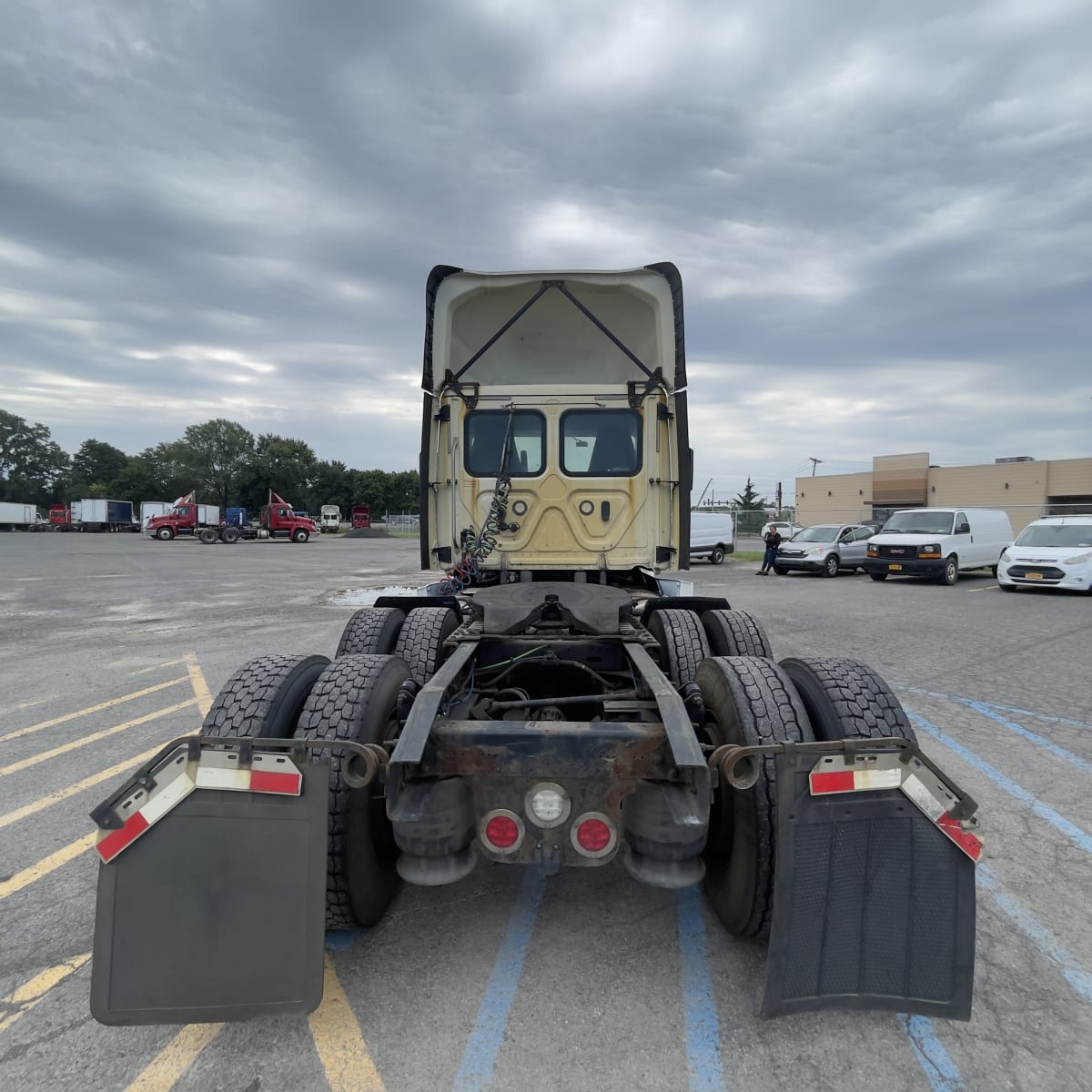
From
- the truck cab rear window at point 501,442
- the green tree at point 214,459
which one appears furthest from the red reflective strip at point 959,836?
the green tree at point 214,459

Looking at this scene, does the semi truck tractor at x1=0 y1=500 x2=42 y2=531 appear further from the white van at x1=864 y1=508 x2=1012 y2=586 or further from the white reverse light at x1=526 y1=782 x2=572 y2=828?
the white reverse light at x1=526 y1=782 x2=572 y2=828

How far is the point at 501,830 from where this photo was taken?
2268 millimetres

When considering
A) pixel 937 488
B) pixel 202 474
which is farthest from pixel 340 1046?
pixel 202 474

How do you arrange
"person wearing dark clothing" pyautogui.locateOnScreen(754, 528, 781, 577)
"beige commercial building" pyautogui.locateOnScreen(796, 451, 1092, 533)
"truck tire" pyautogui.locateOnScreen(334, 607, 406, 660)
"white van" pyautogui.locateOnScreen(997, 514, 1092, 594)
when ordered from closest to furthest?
"truck tire" pyautogui.locateOnScreen(334, 607, 406, 660) → "white van" pyautogui.locateOnScreen(997, 514, 1092, 594) → "person wearing dark clothing" pyautogui.locateOnScreen(754, 528, 781, 577) → "beige commercial building" pyautogui.locateOnScreen(796, 451, 1092, 533)

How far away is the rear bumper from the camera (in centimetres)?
1655

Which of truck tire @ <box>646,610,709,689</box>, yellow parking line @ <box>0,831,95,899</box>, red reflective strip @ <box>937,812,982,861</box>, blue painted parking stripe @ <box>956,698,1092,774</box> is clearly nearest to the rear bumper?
blue painted parking stripe @ <box>956,698,1092,774</box>

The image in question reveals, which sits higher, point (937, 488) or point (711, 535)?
point (937, 488)

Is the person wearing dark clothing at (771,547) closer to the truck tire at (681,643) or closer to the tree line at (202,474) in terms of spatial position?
the truck tire at (681,643)

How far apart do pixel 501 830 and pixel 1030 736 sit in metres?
4.77

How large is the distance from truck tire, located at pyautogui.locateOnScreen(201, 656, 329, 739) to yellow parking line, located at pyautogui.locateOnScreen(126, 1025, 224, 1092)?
951 mm

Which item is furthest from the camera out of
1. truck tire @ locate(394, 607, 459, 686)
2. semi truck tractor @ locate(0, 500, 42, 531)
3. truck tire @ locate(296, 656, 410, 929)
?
semi truck tractor @ locate(0, 500, 42, 531)

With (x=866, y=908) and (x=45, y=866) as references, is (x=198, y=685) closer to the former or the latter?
→ (x=45, y=866)

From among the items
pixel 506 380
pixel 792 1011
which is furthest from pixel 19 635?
pixel 792 1011

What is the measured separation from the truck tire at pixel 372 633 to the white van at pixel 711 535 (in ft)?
63.5
